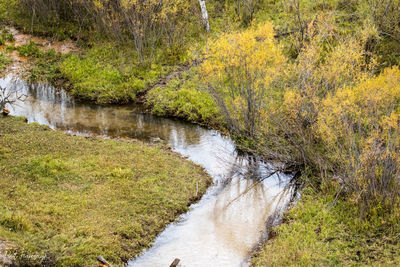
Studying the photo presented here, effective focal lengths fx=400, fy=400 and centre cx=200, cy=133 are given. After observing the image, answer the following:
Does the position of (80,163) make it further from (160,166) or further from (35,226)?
(35,226)

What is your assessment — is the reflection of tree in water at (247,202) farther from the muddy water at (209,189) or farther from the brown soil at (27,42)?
the brown soil at (27,42)

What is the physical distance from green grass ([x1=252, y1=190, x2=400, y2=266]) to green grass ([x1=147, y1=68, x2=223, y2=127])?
7.31 m

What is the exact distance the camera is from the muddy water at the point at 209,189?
9711 mm

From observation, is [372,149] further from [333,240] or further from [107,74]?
[107,74]

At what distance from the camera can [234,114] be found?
14750mm

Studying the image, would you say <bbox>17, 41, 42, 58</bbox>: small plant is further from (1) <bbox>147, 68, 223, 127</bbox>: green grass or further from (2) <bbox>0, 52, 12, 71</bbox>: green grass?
(1) <bbox>147, 68, 223, 127</bbox>: green grass

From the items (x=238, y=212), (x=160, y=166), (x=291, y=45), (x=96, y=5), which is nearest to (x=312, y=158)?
(x=238, y=212)

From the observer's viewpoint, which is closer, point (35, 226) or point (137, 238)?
point (35, 226)

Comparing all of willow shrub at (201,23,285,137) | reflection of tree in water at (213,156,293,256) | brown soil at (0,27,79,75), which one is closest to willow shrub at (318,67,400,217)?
reflection of tree in water at (213,156,293,256)

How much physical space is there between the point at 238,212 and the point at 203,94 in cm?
824

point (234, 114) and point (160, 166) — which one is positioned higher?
point (234, 114)

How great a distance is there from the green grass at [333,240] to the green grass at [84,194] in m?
2.98

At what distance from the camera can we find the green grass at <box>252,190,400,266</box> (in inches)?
337

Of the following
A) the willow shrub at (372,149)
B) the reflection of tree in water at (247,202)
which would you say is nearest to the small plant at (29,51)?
the reflection of tree in water at (247,202)
